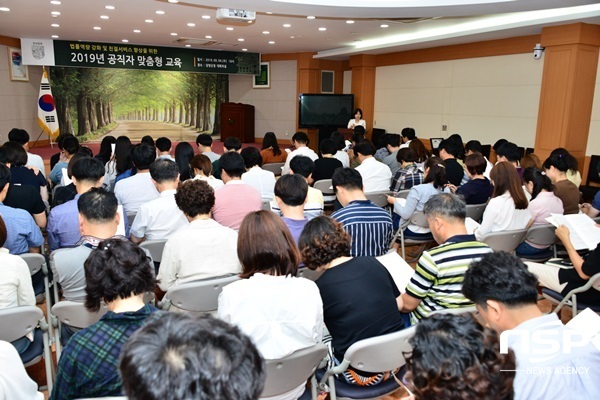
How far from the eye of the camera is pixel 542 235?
3.98 m

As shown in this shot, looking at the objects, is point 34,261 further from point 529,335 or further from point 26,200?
point 529,335

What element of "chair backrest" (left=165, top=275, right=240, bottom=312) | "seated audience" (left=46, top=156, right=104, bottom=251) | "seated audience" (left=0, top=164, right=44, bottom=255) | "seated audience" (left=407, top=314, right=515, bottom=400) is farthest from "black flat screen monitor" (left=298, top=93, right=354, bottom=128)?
"seated audience" (left=407, top=314, right=515, bottom=400)

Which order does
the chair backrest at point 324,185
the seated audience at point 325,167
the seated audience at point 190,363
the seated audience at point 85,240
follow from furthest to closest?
the seated audience at point 325,167 → the chair backrest at point 324,185 → the seated audience at point 85,240 → the seated audience at point 190,363

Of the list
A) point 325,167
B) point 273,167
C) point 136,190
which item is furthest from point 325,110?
point 136,190

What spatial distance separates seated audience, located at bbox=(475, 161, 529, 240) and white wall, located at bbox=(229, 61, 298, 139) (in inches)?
457

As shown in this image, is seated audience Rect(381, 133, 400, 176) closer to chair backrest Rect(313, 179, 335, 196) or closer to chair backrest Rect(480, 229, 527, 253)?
chair backrest Rect(313, 179, 335, 196)

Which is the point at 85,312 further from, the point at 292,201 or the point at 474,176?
the point at 474,176

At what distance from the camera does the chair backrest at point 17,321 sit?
6.91ft

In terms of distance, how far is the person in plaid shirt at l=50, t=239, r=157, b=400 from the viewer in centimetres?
158

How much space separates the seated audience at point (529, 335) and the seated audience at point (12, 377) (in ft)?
5.40

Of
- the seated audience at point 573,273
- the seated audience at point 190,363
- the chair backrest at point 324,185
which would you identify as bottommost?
the seated audience at point 573,273

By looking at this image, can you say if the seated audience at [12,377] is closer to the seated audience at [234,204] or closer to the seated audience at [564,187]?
the seated audience at [234,204]

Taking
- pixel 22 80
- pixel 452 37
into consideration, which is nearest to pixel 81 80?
pixel 22 80

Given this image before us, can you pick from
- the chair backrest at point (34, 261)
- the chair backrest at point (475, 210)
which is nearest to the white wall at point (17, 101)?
the chair backrest at point (34, 261)
